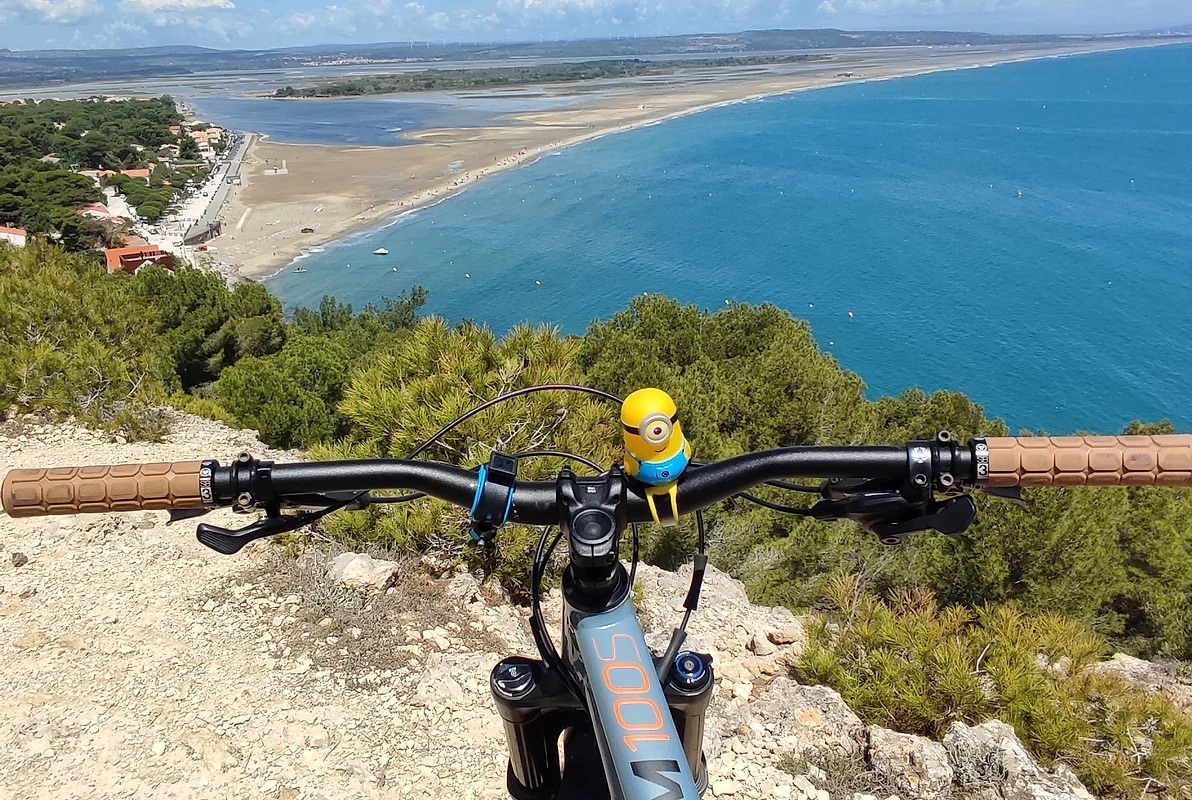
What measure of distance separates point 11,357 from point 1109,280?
154 feet

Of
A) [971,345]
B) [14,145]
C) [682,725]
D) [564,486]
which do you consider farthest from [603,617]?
[14,145]

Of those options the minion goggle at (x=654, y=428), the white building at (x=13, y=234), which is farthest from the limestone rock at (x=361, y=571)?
the white building at (x=13, y=234)

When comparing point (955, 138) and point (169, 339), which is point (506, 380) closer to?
point (169, 339)

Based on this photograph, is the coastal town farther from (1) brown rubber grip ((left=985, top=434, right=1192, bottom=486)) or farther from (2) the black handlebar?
(1) brown rubber grip ((left=985, top=434, right=1192, bottom=486))

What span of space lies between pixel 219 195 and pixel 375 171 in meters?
13.3

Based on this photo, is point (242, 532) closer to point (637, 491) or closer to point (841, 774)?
point (637, 491)

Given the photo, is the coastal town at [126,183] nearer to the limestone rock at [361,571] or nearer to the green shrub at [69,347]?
the green shrub at [69,347]

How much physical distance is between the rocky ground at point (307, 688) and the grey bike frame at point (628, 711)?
97.6 inches

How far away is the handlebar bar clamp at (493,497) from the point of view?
1545 mm

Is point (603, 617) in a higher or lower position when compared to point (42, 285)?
higher

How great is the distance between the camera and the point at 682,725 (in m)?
1.77

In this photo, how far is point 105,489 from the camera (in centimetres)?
160

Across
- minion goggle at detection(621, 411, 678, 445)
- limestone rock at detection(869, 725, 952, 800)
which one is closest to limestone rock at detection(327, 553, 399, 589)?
limestone rock at detection(869, 725, 952, 800)

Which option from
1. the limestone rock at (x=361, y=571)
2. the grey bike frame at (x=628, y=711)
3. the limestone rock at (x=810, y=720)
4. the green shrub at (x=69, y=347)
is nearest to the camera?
the grey bike frame at (x=628, y=711)
